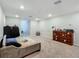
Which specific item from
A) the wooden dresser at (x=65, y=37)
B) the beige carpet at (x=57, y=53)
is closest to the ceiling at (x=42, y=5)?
the wooden dresser at (x=65, y=37)

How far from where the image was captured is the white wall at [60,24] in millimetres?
5211

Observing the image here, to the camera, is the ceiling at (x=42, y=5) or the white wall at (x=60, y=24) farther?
the white wall at (x=60, y=24)

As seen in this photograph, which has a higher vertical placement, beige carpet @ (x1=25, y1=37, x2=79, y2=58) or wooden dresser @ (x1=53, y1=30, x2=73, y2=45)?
wooden dresser @ (x1=53, y1=30, x2=73, y2=45)

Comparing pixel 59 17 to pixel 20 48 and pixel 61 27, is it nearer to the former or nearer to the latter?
pixel 61 27

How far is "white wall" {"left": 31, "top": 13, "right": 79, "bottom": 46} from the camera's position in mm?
5211

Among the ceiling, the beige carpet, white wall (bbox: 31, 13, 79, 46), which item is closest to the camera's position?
the beige carpet

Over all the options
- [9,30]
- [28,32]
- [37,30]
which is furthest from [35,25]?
[9,30]

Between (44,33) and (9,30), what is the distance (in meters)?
4.60

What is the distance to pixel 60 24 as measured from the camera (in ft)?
21.7

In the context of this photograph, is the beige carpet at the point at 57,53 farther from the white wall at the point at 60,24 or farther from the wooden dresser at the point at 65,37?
the white wall at the point at 60,24

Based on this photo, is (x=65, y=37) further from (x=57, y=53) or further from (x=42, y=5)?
(x=42, y=5)

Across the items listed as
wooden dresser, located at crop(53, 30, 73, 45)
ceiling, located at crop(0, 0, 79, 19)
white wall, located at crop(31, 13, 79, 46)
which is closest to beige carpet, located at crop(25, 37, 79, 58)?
wooden dresser, located at crop(53, 30, 73, 45)

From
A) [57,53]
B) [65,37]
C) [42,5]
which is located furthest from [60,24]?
[57,53]

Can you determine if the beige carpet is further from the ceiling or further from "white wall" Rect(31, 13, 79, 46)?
the ceiling
